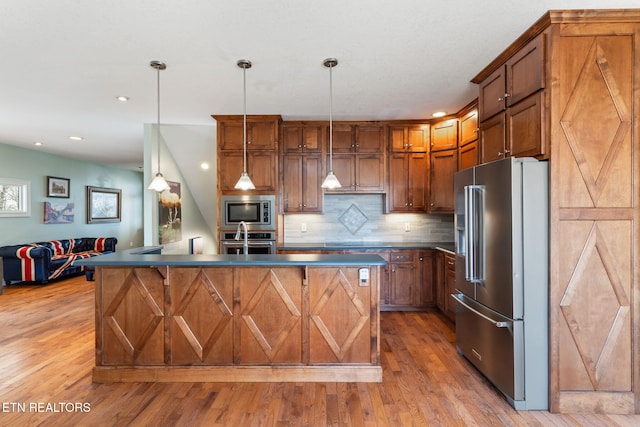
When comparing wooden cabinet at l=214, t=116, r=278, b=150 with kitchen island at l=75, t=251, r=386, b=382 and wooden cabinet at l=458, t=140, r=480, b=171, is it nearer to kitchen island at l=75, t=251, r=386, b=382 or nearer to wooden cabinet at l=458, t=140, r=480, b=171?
kitchen island at l=75, t=251, r=386, b=382

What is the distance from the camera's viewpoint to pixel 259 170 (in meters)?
4.27

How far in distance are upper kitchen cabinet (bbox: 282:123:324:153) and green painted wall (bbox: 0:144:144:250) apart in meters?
5.67

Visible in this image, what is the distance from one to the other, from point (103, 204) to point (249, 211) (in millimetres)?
6504

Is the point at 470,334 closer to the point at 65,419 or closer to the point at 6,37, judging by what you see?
the point at 65,419

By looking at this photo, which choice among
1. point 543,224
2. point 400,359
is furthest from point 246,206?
point 543,224

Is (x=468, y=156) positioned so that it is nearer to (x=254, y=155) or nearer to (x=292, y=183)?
(x=292, y=183)

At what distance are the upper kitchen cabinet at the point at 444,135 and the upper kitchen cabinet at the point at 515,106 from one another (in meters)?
1.15

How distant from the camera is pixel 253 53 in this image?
103 inches

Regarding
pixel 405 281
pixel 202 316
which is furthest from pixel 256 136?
pixel 405 281

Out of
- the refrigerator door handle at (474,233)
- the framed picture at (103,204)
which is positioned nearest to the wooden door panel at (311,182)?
the refrigerator door handle at (474,233)

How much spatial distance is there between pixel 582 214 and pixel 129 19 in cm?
333

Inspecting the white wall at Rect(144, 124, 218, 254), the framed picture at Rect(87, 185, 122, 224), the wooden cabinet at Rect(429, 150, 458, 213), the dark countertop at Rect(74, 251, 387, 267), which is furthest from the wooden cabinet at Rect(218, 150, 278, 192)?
the framed picture at Rect(87, 185, 122, 224)

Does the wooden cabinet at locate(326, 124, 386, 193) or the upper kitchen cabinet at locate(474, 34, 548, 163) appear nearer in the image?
the upper kitchen cabinet at locate(474, 34, 548, 163)

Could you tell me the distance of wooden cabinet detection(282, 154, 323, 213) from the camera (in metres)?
4.46
